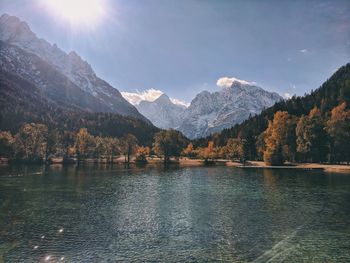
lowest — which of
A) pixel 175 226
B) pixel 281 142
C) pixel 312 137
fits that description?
pixel 175 226

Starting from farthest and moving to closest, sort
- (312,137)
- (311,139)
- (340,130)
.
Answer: (311,139), (312,137), (340,130)

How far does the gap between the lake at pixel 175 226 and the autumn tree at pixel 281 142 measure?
95.0 m

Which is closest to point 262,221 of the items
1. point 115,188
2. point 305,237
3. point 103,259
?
point 305,237

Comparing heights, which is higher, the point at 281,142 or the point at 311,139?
the point at 311,139

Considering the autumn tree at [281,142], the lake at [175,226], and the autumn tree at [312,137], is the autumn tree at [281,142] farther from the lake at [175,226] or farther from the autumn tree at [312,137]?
the lake at [175,226]

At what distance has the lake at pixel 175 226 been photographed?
34.2 m

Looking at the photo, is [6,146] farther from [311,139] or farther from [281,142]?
[311,139]

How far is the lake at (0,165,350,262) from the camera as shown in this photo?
3425 cm

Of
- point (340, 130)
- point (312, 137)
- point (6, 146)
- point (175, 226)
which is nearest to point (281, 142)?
point (312, 137)

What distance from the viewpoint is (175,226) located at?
151 feet

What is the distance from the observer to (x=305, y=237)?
4066cm

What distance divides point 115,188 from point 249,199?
36.7 m

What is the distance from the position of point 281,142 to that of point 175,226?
5505 inches

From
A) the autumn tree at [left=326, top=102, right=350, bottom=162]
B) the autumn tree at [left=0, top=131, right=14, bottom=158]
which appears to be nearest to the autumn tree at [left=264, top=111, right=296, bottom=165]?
the autumn tree at [left=326, top=102, right=350, bottom=162]
